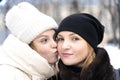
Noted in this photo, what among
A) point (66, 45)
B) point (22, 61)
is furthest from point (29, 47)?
point (66, 45)

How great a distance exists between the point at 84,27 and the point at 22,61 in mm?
345

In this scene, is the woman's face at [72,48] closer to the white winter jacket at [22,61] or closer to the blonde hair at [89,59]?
the blonde hair at [89,59]

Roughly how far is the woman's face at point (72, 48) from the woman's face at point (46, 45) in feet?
0.26

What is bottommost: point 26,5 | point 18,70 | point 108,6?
point 108,6

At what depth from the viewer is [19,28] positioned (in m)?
1.88

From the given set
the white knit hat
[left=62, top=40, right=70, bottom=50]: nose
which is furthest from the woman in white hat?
[left=62, top=40, right=70, bottom=50]: nose

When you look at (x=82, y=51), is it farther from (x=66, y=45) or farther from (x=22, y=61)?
(x=22, y=61)

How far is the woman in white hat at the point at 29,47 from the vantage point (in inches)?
72.3

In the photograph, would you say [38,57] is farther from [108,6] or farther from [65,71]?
[108,6]

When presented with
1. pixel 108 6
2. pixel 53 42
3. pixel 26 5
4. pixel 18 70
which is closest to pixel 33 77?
pixel 18 70

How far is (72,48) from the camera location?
1.76 metres

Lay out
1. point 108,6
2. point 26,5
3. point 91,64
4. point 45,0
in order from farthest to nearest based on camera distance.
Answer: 1. point 108,6
2. point 45,0
3. point 26,5
4. point 91,64

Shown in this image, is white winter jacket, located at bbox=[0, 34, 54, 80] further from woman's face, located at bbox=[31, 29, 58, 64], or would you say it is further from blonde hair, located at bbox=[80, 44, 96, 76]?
blonde hair, located at bbox=[80, 44, 96, 76]

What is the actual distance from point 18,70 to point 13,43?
135 mm
